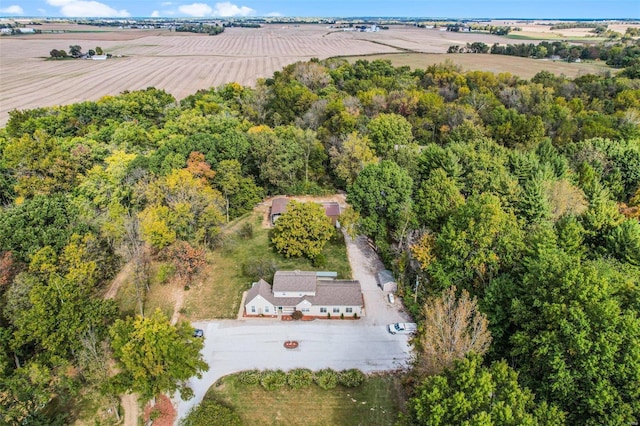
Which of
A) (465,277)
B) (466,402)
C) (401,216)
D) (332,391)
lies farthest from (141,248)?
(466,402)

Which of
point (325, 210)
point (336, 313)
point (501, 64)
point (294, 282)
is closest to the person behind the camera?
point (336, 313)

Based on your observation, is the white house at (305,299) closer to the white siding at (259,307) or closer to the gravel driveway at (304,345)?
the white siding at (259,307)

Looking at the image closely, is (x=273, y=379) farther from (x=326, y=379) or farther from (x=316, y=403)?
(x=326, y=379)

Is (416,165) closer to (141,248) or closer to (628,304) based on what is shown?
(628,304)

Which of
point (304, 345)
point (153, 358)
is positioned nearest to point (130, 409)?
point (153, 358)

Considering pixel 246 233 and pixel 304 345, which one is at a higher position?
pixel 246 233

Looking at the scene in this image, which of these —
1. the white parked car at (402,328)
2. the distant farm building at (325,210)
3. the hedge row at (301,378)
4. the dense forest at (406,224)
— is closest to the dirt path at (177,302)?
the dense forest at (406,224)

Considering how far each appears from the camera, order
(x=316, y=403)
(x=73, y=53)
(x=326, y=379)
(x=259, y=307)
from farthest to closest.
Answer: (x=73, y=53)
(x=259, y=307)
(x=326, y=379)
(x=316, y=403)
